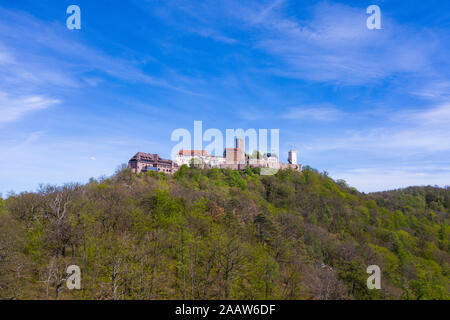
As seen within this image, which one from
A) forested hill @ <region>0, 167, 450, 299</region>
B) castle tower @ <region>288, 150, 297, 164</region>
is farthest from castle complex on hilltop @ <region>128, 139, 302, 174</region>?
forested hill @ <region>0, 167, 450, 299</region>

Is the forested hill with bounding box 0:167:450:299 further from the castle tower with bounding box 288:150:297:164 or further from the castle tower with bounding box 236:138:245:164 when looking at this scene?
the castle tower with bounding box 288:150:297:164

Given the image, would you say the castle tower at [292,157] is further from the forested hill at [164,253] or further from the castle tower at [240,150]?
the forested hill at [164,253]

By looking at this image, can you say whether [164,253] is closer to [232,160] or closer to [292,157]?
[232,160]

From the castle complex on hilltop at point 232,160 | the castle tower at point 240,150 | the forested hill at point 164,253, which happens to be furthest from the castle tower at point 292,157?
the forested hill at point 164,253

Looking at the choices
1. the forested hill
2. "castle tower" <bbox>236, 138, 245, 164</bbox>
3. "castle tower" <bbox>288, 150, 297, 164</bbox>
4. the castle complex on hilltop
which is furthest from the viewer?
"castle tower" <bbox>288, 150, 297, 164</bbox>

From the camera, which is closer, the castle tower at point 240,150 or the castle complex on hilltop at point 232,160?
the castle complex on hilltop at point 232,160

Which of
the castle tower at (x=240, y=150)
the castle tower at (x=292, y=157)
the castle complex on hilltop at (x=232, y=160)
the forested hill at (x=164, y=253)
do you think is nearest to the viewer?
the forested hill at (x=164, y=253)

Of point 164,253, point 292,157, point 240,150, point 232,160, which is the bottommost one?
point 164,253

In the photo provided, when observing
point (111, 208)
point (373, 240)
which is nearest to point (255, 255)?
point (111, 208)

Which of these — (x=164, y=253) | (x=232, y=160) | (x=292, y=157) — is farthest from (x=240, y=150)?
(x=164, y=253)

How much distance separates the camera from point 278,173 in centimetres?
9594

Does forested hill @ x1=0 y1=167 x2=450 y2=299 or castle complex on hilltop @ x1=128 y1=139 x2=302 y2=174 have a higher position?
castle complex on hilltop @ x1=128 y1=139 x2=302 y2=174

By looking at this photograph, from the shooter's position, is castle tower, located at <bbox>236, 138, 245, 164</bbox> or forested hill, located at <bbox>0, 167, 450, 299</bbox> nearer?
forested hill, located at <bbox>0, 167, 450, 299</bbox>
